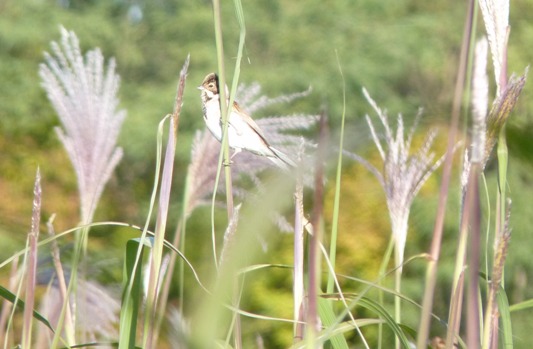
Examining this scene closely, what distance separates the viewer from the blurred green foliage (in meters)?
12.1

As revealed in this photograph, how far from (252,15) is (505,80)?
1317 cm

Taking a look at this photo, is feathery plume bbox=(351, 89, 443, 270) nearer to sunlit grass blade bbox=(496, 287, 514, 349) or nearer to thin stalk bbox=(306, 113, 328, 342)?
sunlit grass blade bbox=(496, 287, 514, 349)

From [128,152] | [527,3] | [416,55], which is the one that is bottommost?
[128,152]

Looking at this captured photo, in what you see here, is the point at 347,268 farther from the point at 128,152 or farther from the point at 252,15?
the point at 252,15

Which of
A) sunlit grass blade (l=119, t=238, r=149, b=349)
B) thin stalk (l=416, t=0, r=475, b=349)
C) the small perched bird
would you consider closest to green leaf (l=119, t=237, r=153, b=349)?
sunlit grass blade (l=119, t=238, r=149, b=349)

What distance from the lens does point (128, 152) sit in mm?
12984

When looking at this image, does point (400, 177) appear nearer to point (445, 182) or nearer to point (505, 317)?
point (505, 317)

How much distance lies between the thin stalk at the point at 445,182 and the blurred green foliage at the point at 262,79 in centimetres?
978

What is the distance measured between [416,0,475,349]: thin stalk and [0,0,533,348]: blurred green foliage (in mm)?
9780

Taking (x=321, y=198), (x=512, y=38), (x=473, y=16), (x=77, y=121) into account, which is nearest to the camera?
(x=321, y=198)

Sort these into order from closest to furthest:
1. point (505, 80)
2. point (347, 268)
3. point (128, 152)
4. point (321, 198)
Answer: point (321, 198) < point (505, 80) < point (347, 268) < point (128, 152)

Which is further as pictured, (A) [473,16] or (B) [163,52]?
(B) [163,52]

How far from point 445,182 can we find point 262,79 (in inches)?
468

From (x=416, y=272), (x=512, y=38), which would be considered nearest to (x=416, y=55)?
(x=512, y=38)
